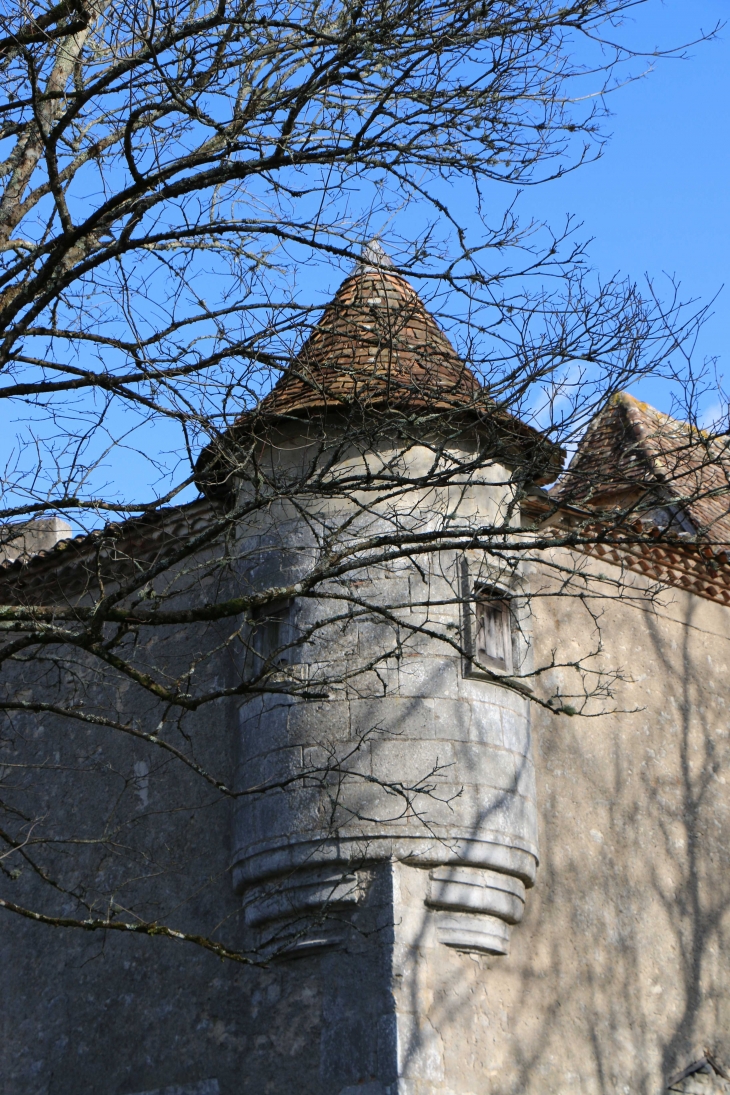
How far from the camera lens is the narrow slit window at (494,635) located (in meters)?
7.50

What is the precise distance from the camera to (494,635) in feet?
25.1

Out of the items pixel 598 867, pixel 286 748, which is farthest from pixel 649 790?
pixel 286 748

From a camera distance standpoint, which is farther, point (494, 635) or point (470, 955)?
point (494, 635)

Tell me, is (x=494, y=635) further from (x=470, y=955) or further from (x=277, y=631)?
(x=470, y=955)

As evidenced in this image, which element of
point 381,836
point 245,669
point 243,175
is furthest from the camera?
point 245,669

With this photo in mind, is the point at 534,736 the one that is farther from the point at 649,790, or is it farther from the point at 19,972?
the point at 19,972

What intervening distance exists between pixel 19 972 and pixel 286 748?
7.87 feet

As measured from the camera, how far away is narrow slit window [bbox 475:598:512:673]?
24.6 ft

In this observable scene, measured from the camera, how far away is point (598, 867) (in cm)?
778

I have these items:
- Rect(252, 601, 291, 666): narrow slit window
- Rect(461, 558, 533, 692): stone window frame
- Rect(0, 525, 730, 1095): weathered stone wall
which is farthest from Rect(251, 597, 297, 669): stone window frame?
Rect(461, 558, 533, 692): stone window frame

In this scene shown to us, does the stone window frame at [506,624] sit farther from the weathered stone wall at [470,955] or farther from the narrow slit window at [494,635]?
the weathered stone wall at [470,955]

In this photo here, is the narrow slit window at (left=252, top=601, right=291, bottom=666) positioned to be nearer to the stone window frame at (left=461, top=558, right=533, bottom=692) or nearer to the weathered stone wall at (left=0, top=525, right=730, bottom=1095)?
the weathered stone wall at (left=0, top=525, right=730, bottom=1095)

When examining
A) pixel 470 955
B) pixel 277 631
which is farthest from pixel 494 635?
pixel 470 955

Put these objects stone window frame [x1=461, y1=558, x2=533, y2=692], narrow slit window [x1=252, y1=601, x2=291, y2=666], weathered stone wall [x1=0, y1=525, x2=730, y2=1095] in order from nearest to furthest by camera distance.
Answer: weathered stone wall [x1=0, y1=525, x2=730, y2=1095] → stone window frame [x1=461, y1=558, x2=533, y2=692] → narrow slit window [x1=252, y1=601, x2=291, y2=666]
